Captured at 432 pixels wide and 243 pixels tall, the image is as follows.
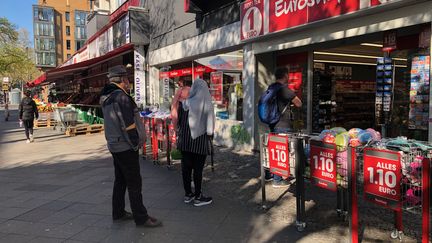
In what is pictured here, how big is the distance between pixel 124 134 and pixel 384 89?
4297mm

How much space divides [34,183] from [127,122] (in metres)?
3.53

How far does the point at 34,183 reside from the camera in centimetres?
679

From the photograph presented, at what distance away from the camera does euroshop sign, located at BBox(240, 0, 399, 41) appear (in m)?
6.10

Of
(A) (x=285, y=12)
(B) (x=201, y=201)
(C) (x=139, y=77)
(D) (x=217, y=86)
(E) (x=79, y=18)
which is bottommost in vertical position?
(B) (x=201, y=201)

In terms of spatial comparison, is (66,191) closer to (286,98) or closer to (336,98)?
(286,98)

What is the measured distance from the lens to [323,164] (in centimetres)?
381

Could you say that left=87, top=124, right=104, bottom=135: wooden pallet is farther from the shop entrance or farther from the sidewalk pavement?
the shop entrance

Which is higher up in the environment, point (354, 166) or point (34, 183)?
point (354, 166)

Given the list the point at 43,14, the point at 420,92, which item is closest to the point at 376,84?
the point at 420,92

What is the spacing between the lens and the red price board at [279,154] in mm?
4320

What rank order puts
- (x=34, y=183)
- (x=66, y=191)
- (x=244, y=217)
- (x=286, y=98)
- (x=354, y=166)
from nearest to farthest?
1. (x=354, y=166)
2. (x=244, y=217)
3. (x=286, y=98)
4. (x=66, y=191)
5. (x=34, y=183)

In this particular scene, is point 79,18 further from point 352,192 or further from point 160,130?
point 352,192

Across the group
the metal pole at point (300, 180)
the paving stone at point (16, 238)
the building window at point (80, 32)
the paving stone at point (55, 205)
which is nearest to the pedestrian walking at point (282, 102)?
the metal pole at point (300, 180)

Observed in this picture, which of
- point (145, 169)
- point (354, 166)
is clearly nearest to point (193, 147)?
point (354, 166)
